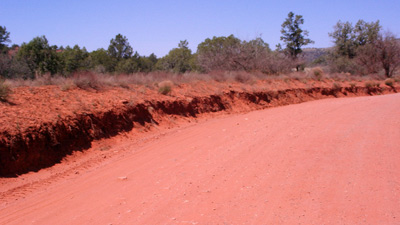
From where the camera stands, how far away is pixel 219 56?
110ft

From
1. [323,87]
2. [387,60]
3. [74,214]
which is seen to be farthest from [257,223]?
[387,60]

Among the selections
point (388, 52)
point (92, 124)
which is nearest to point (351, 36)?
point (388, 52)

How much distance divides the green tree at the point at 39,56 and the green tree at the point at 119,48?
18.5 m

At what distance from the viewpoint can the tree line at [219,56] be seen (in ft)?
78.6

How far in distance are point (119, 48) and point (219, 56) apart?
16.3 meters

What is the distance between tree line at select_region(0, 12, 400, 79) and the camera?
24.0 metres

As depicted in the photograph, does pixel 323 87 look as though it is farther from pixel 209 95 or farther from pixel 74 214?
pixel 74 214

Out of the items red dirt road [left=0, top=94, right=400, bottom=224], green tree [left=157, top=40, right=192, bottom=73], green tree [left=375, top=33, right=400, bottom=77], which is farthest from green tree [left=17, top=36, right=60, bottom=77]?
green tree [left=375, top=33, right=400, bottom=77]

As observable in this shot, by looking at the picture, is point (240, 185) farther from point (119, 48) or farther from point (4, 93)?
point (119, 48)

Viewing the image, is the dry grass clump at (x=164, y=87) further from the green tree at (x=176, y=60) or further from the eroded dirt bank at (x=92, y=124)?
the green tree at (x=176, y=60)

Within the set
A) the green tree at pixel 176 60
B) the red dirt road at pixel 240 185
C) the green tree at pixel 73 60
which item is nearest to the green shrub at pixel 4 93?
the red dirt road at pixel 240 185

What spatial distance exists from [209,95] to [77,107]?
9.22m

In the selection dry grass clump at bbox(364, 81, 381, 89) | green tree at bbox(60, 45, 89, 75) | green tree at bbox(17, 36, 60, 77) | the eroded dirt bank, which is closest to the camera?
the eroded dirt bank

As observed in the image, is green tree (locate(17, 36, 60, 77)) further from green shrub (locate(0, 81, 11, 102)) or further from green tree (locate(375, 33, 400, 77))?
green tree (locate(375, 33, 400, 77))
